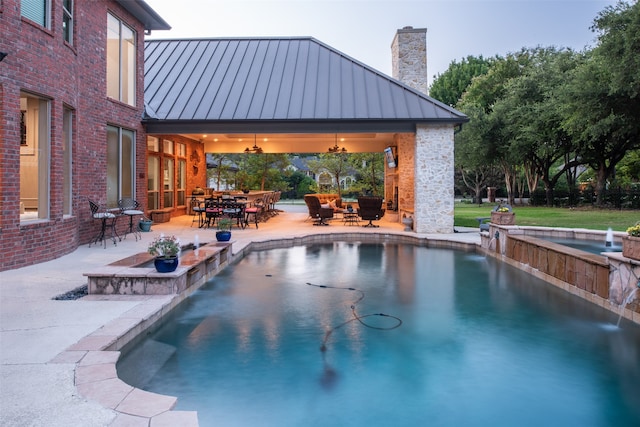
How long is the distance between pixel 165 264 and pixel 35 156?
157 inches

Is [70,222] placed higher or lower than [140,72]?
lower

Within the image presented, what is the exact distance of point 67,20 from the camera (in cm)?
905

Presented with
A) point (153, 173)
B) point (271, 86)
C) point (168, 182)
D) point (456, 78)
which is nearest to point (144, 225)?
point (153, 173)

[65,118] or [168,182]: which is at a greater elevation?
[65,118]

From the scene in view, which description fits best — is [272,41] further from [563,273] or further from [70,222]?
[563,273]

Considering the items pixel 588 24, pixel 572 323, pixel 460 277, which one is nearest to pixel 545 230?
pixel 460 277

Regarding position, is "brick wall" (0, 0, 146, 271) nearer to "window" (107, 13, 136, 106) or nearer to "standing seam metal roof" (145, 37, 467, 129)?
"window" (107, 13, 136, 106)

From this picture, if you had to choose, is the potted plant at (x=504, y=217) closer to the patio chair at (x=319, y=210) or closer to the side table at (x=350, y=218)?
the side table at (x=350, y=218)

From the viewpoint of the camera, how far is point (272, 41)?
17.4 metres

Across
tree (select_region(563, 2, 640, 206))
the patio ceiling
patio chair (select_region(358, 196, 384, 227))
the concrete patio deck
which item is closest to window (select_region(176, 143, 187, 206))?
the patio ceiling

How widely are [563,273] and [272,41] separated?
13.9 meters

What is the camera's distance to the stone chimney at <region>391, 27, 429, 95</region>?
1572 centimetres

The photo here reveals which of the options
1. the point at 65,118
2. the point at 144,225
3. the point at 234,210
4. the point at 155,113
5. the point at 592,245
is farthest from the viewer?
the point at 234,210

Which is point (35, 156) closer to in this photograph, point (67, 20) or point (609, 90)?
point (67, 20)
